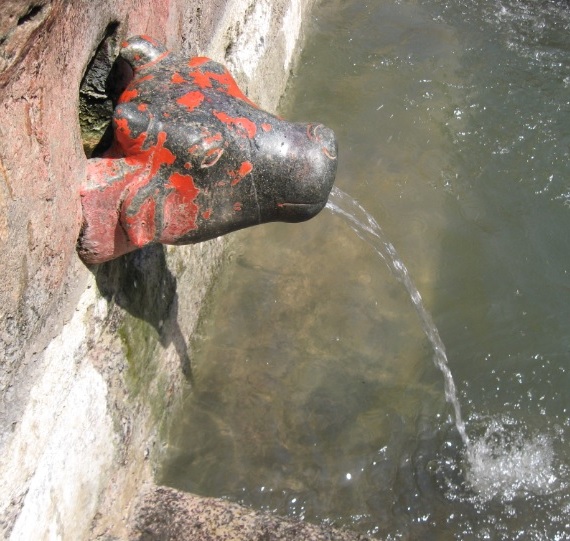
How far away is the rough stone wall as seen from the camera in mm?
1184

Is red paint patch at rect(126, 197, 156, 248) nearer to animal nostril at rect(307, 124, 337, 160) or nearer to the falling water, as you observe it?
animal nostril at rect(307, 124, 337, 160)

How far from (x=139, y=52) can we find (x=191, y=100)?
6.9 inches

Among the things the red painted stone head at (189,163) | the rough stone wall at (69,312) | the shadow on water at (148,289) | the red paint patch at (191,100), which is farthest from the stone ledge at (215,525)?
the red paint patch at (191,100)

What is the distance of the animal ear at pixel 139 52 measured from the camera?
147 cm

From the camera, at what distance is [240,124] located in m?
1.41

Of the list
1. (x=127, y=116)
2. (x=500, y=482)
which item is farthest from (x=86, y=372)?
(x=500, y=482)

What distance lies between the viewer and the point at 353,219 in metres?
2.97

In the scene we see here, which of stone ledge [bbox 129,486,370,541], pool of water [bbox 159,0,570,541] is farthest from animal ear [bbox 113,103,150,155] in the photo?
pool of water [bbox 159,0,570,541]

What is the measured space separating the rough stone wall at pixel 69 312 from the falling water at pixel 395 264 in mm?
810

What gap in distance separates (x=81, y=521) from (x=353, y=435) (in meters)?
0.93

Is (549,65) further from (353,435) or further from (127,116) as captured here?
(127,116)

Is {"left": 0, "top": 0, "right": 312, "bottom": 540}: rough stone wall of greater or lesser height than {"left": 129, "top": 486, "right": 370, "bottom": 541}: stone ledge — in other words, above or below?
above

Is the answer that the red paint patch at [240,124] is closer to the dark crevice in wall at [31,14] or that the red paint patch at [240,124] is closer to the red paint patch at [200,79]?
the red paint patch at [200,79]

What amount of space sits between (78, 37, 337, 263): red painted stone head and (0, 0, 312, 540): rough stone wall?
8cm
